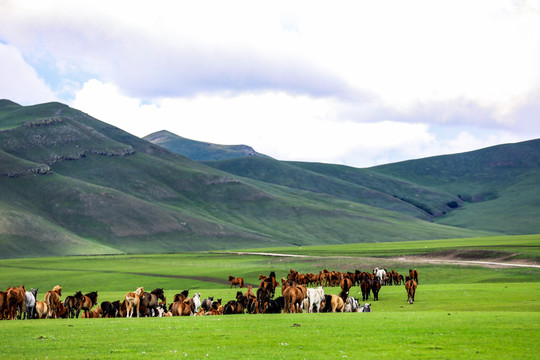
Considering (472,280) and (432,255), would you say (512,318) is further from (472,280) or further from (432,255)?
(432,255)

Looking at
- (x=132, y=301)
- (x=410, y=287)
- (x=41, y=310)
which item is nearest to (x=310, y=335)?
(x=132, y=301)

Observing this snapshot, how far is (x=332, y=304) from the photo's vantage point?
33.2 m

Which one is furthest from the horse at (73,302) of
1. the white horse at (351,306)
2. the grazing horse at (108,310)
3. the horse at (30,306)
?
the white horse at (351,306)

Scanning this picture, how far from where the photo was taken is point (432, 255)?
8756 cm

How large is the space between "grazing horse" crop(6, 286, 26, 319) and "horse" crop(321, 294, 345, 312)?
17.4 metres

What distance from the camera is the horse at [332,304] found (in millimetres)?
33062

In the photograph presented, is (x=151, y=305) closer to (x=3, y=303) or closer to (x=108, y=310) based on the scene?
(x=108, y=310)

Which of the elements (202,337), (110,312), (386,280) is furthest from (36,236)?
(202,337)

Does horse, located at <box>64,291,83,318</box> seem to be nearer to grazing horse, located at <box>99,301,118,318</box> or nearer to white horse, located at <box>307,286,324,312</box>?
grazing horse, located at <box>99,301,118,318</box>

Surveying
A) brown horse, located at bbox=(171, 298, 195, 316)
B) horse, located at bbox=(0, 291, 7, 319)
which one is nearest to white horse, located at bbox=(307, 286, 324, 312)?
brown horse, located at bbox=(171, 298, 195, 316)

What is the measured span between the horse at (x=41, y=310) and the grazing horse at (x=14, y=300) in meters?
0.92

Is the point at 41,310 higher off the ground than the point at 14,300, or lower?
lower

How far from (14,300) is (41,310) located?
2056 mm

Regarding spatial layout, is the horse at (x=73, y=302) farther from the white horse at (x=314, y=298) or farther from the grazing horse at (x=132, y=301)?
the white horse at (x=314, y=298)
